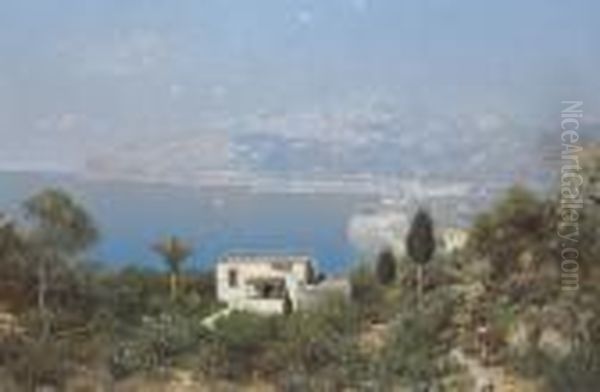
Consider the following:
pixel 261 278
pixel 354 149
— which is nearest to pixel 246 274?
pixel 261 278

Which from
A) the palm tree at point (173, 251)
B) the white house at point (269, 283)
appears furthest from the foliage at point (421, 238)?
the palm tree at point (173, 251)

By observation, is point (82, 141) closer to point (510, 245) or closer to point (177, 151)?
point (177, 151)

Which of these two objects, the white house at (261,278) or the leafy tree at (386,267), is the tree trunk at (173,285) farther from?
the leafy tree at (386,267)

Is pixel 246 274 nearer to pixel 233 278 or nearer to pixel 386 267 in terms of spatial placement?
pixel 233 278

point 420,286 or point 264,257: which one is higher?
point 264,257

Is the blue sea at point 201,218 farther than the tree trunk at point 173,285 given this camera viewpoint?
No

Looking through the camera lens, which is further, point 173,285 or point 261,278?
point 173,285
